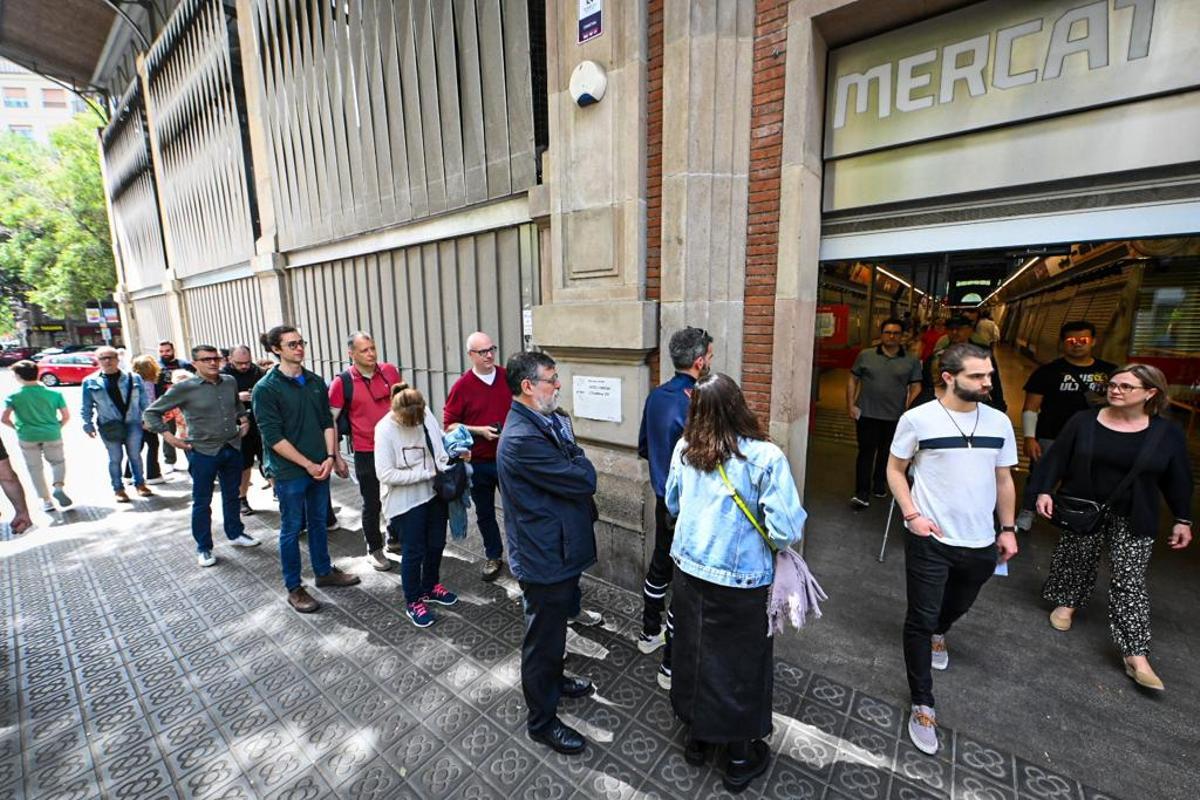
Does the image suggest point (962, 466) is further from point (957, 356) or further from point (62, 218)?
point (62, 218)

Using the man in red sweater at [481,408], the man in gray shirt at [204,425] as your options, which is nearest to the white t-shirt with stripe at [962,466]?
the man in red sweater at [481,408]

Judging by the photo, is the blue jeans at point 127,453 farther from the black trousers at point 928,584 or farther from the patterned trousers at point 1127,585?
the patterned trousers at point 1127,585

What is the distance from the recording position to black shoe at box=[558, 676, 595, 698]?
2869 mm

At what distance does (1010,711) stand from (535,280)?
4.83 m

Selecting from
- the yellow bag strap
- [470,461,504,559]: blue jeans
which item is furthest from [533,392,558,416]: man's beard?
[470,461,504,559]: blue jeans

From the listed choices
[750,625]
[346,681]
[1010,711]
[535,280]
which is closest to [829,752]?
[750,625]

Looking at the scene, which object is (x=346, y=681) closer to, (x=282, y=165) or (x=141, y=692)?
(x=141, y=692)

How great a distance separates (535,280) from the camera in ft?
16.7

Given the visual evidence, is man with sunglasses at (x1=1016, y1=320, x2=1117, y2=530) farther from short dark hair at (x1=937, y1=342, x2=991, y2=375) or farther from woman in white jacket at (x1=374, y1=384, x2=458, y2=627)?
woman in white jacket at (x1=374, y1=384, x2=458, y2=627)

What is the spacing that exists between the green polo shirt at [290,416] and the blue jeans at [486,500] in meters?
1.29

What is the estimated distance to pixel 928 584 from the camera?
8.46 ft

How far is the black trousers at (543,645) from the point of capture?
245 centimetres

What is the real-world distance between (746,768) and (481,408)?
304 cm

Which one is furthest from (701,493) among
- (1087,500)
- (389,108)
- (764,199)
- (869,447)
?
(389,108)
